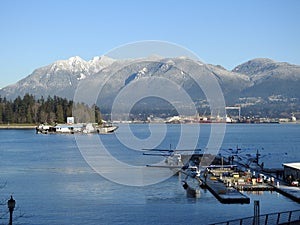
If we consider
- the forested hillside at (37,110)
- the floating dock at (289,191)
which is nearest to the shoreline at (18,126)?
the forested hillside at (37,110)

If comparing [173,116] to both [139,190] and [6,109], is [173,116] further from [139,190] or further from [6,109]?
[139,190]

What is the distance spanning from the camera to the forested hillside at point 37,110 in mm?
106500

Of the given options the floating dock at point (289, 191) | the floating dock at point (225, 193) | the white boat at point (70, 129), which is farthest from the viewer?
the white boat at point (70, 129)

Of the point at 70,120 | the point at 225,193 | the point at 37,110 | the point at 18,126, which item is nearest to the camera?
the point at 225,193

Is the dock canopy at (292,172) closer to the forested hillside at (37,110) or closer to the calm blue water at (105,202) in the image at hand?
the calm blue water at (105,202)

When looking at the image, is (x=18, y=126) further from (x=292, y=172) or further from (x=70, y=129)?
(x=292, y=172)

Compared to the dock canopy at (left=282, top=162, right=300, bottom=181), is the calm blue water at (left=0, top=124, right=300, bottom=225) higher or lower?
lower

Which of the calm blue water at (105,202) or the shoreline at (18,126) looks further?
the shoreline at (18,126)

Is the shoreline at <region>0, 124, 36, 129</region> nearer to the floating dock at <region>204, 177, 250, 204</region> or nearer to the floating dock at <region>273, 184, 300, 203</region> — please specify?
the floating dock at <region>204, 177, 250, 204</region>

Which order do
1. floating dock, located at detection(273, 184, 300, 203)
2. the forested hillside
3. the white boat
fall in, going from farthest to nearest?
the forested hillside < the white boat < floating dock, located at detection(273, 184, 300, 203)

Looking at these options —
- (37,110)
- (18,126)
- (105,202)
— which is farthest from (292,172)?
(18,126)

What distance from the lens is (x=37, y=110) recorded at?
107688mm

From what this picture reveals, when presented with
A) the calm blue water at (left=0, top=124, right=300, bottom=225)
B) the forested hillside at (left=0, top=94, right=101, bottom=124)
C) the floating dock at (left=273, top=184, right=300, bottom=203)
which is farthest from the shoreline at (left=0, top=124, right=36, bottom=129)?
the floating dock at (left=273, top=184, right=300, bottom=203)

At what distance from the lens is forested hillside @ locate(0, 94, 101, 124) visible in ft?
349
